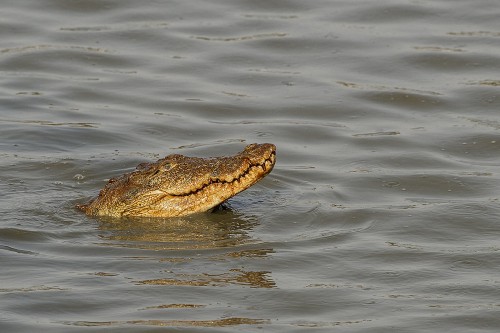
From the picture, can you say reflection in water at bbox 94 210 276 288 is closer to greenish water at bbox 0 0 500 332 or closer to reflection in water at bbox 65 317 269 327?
greenish water at bbox 0 0 500 332

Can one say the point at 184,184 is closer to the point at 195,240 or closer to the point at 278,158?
the point at 195,240

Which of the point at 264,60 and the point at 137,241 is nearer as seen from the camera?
the point at 137,241

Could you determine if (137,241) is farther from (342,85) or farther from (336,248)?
(342,85)

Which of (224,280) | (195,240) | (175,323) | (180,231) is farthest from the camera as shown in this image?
(180,231)

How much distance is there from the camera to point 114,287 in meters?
7.35

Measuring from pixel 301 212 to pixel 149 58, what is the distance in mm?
4922

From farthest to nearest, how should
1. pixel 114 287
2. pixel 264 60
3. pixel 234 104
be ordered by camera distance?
pixel 264 60, pixel 234 104, pixel 114 287

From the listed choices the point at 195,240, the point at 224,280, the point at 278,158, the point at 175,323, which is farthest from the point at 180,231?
the point at 278,158

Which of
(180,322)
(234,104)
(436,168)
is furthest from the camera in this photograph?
(234,104)

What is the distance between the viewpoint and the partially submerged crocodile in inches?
345

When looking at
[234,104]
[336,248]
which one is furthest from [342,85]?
[336,248]

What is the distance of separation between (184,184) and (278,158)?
6.29ft

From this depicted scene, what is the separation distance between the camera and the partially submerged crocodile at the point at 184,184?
877cm

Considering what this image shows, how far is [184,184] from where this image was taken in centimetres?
883
